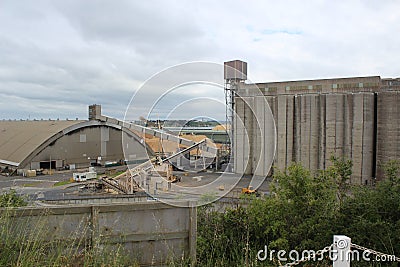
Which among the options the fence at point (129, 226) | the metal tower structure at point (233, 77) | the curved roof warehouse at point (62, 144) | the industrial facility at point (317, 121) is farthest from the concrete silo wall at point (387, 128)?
the fence at point (129, 226)

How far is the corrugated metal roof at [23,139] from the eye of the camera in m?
33.7

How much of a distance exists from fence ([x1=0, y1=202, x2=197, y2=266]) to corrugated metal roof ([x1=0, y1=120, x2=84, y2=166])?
105ft

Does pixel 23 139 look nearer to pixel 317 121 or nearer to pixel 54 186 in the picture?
pixel 54 186

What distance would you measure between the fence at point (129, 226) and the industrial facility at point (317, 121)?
1710 cm

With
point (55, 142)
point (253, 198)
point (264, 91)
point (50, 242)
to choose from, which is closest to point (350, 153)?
point (264, 91)

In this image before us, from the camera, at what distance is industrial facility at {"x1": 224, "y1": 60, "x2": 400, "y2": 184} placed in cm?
2423

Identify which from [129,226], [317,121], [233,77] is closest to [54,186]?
[233,77]

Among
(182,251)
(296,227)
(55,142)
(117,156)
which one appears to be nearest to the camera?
(182,251)

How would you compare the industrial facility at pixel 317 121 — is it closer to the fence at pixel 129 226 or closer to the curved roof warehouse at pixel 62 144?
the curved roof warehouse at pixel 62 144

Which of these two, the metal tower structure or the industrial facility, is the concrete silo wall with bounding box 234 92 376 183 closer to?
the industrial facility

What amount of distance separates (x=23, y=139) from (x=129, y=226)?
37006mm

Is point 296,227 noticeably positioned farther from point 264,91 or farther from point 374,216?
point 264,91

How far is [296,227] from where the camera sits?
7.53m

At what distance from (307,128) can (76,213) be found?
24918 millimetres
